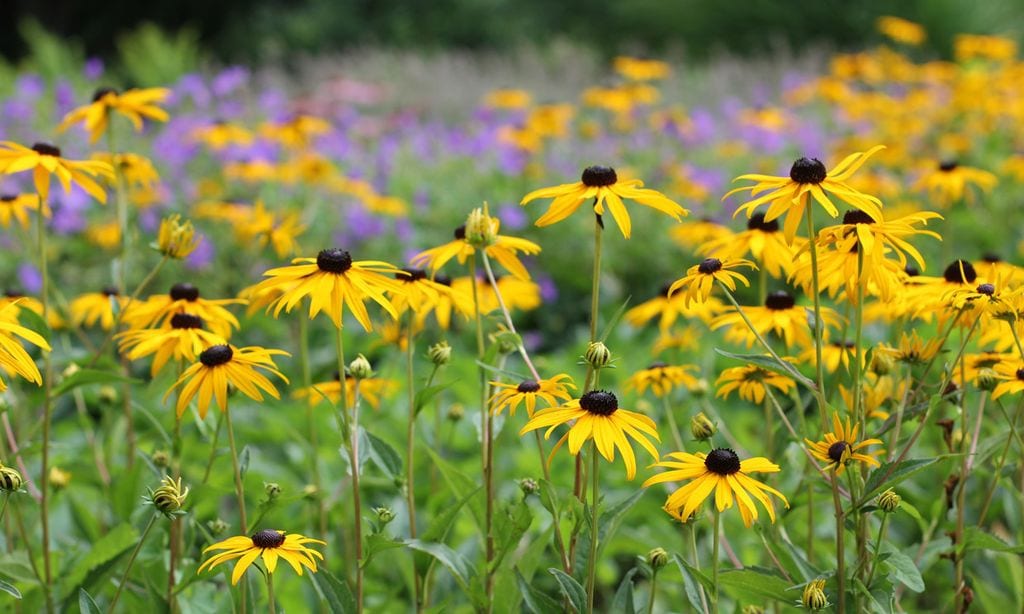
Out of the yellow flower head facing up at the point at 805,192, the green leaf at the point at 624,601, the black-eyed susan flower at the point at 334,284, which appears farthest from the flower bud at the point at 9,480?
the yellow flower head facing up at the point at 805,192

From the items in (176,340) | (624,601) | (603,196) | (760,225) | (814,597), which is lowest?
(624,601)

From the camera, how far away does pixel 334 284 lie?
1.49 meters

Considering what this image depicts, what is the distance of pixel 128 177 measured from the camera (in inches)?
99.0

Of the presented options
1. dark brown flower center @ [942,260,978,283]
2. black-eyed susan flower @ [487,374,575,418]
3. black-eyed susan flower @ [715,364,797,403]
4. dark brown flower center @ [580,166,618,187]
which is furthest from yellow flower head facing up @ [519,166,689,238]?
dark brown flower center @ [942,260,978,283]

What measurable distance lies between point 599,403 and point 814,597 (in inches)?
14.5

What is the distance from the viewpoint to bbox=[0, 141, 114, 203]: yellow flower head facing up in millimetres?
1846

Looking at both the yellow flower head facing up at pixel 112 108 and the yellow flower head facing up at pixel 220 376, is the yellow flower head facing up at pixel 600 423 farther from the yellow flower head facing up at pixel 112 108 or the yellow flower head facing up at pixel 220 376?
the yellow flower head facing up at pixel 112 108

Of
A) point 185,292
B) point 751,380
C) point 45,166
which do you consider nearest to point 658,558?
point 751,380

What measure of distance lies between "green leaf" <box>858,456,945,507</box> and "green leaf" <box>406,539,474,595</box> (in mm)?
579

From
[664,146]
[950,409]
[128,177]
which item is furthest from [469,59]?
[950,409]

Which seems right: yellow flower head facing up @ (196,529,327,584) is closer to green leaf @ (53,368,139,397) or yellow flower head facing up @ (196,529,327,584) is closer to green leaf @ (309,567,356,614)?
green leaf @ (309,567,356,614)

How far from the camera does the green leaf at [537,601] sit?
159 cm

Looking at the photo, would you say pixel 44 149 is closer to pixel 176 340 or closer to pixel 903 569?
pixel 176 340

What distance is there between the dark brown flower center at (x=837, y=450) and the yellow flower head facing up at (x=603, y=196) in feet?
1.19
